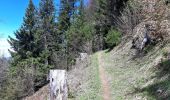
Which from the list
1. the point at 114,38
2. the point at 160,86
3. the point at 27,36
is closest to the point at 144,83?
the point at 160,86

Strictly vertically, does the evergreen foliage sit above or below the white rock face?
above

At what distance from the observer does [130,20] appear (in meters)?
28.4

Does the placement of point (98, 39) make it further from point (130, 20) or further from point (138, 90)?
point (138, 90)

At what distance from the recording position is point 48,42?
1977 inches

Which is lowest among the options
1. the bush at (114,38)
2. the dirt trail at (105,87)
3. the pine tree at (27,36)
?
the dirt trail at (105,87)

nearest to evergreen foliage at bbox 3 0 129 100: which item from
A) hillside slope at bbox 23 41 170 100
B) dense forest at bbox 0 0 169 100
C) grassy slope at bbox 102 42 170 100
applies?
dense forest at bbox 0 0 169 100

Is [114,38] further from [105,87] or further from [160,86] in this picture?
[160,86]

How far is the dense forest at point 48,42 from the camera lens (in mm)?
41125

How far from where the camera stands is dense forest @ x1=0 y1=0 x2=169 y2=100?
135 feet

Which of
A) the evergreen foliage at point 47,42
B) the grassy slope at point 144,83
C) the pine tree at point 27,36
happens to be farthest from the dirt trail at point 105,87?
the pine tree at point 27,36

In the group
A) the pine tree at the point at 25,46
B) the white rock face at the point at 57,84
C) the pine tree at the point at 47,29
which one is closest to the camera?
the white rock face at the point at 57,84

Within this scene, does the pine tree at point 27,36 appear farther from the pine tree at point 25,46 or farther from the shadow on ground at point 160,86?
the shadow on ground at point 160,86

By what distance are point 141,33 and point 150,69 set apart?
7.72 m

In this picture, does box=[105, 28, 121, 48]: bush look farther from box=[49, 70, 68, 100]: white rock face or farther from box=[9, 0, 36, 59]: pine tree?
box=[49, 70, 68, 100]: white rock face
